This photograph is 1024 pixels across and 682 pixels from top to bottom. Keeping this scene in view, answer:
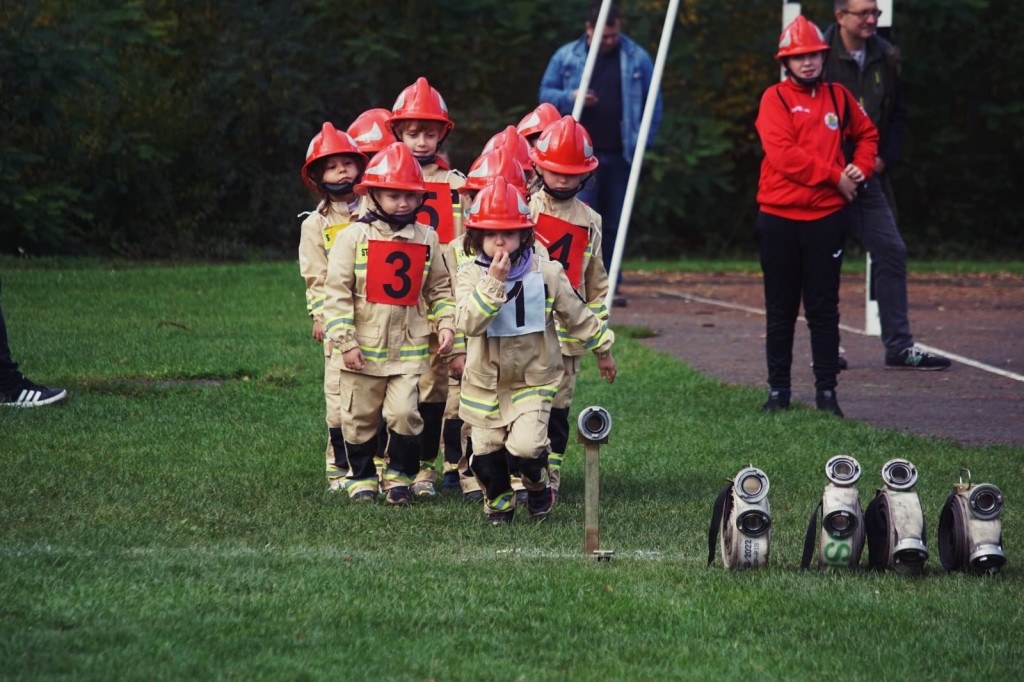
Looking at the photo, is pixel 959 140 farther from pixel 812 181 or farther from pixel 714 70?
pixel 812 181

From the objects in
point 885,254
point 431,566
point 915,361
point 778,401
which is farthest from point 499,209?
point 915,361

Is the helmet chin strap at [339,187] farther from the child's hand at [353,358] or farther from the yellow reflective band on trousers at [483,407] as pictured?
the yellow reflective band on trousers at [483,407]

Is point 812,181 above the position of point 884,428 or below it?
above

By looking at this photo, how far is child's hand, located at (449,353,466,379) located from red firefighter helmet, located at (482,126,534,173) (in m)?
0.97

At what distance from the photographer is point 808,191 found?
8664mm

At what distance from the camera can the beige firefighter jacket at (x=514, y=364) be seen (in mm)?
6250

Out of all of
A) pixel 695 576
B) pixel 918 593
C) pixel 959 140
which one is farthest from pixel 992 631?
pixel 959 140

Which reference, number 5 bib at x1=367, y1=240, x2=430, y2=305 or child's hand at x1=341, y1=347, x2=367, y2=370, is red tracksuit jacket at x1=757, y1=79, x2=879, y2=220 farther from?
child's hand at x1=341, y1=347, x2=367, y2=370

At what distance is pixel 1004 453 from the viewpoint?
7.71 metres

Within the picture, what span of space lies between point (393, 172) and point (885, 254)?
510cm

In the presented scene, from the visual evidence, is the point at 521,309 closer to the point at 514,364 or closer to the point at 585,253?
the point at 514,364

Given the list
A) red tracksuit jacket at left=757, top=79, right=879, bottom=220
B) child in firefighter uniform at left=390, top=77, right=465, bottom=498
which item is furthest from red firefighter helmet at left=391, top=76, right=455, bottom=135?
red tracksuit jacket at left=757, top=79, right=879, bottom=220

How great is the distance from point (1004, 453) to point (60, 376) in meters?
6.09

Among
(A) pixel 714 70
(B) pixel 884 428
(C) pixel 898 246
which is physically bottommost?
(B) pixel 884 428
